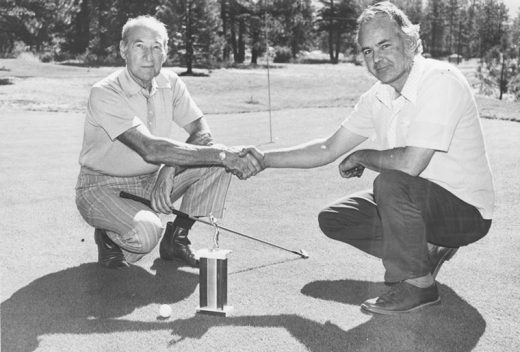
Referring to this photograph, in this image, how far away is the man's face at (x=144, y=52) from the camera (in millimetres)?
3807

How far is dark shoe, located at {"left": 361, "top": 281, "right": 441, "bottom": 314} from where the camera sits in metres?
2.97

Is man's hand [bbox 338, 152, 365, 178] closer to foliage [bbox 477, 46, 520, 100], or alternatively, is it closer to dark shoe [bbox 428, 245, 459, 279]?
dark shoe [bbox 428, 245, 459, 279]

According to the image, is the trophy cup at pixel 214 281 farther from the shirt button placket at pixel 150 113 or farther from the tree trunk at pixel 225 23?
the tree trunk at pixel 225 23

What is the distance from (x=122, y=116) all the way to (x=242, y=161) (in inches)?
27.7

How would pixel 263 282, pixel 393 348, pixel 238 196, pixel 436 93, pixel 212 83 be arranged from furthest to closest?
pixel 212 83
pixel 238 196
pixel 263 282
pixel 436 93
pixel 393 348

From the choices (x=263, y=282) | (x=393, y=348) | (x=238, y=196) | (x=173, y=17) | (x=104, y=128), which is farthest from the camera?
(x=173, y=17)

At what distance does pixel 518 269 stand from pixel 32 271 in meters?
Answer: 2.57

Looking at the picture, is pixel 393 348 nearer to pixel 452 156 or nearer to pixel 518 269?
pixel 452 156

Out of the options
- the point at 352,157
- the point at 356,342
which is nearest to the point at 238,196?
the point at 352,157

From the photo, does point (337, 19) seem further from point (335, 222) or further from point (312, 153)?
point (335, 222)

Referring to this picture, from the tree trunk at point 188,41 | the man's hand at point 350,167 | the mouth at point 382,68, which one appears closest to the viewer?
the mouth at point 382,68

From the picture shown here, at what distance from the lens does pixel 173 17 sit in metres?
28.9

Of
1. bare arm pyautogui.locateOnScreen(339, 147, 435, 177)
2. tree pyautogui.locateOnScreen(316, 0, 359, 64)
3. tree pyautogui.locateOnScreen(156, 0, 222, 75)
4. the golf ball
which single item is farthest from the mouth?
tree pyautogui.locateOnScreen(316, 0, 359, 64)

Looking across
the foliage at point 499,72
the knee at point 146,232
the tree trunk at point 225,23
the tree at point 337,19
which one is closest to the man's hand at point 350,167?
the knee at point 146,232
